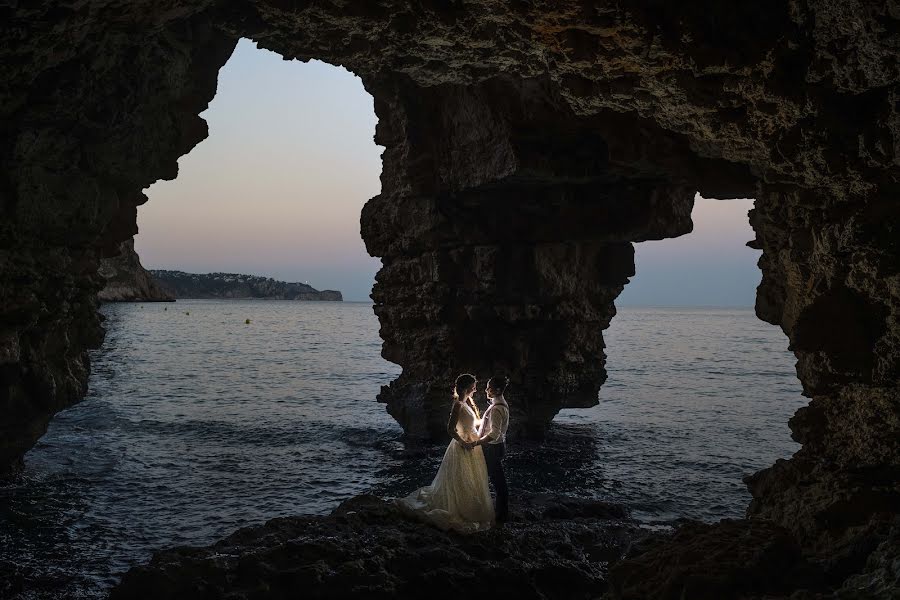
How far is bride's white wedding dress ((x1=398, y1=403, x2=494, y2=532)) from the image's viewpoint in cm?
836

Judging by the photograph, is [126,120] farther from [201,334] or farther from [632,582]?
[201,334]

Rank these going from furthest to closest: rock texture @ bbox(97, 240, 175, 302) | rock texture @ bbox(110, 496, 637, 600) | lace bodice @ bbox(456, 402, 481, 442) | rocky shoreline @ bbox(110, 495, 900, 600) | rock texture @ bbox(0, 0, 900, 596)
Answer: rock texture @ bbox(97, 240, 175, 302), lace bodice @ bbox(456, 402, 481, 442), rock texture @ bbox(110, 496, 637, 600), rock texture @ bbox(0, 0, 900, 596), rocky shoreline @ bbox(110, 495, 900, 600)

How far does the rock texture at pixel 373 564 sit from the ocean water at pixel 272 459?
2.45 metres

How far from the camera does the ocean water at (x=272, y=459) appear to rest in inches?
422

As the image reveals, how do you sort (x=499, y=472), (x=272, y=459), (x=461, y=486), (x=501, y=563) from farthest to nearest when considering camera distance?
(x=272, y=459) < (x=499, y=472) < (x=461, y=486) < (x=501, y=563)

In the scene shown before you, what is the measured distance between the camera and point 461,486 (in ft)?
27.6

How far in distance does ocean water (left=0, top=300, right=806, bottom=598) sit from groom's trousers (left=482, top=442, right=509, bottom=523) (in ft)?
13.1

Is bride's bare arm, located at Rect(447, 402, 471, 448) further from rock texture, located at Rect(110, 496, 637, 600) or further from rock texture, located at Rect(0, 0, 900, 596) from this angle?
rock texture, located at Rect(0, 0, 900, 596)

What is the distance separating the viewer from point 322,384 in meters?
33.2

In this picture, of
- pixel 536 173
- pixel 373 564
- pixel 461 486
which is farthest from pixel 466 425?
pixel 536 173

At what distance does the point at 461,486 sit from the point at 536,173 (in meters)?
7.06

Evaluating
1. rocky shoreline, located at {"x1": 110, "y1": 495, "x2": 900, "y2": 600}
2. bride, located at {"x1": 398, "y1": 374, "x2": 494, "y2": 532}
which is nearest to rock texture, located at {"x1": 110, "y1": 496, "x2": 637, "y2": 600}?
rocky shoreline, located at {"x1": 110, "y1": 495, "x2": 900, "y2": 600}

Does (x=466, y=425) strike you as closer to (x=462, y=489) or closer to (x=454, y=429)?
(x=454, y=429)

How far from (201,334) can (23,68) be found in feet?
217
